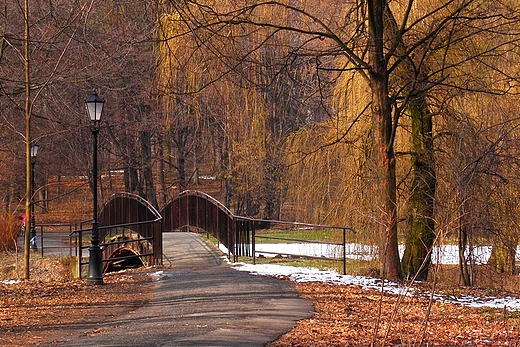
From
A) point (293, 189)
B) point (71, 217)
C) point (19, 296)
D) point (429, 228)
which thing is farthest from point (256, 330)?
point (71, 217)

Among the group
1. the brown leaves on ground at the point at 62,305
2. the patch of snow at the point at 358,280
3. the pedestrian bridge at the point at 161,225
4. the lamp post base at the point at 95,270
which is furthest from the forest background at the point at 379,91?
the brown leaves on ground at the point at 62,305

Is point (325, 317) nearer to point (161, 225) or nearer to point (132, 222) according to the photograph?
point (161, 225)

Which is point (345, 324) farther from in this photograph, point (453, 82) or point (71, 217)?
point (71, 217)

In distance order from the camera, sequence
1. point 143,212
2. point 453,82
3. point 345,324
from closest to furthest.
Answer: point 345,324 < point 453,82 < point 143,212

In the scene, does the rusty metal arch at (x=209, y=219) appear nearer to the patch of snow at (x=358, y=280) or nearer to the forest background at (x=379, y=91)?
the patch of snow at (x=358, y=280)

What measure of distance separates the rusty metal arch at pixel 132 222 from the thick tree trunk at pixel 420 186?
618cm

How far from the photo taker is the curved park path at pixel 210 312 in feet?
28.5

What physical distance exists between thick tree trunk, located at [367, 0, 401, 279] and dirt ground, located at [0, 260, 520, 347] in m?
1.67

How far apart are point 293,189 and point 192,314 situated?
1126 centimetres

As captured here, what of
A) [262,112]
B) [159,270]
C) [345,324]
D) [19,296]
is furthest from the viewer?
[262,112]

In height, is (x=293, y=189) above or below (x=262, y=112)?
below

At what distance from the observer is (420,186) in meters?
15.7

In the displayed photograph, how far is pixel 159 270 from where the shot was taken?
17.1 metres

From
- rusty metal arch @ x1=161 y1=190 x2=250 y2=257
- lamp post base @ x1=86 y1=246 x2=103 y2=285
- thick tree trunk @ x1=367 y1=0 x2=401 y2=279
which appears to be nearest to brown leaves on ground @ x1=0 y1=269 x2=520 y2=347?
lamp post base @ x1=86 y1=246 x2=103 y2=285
